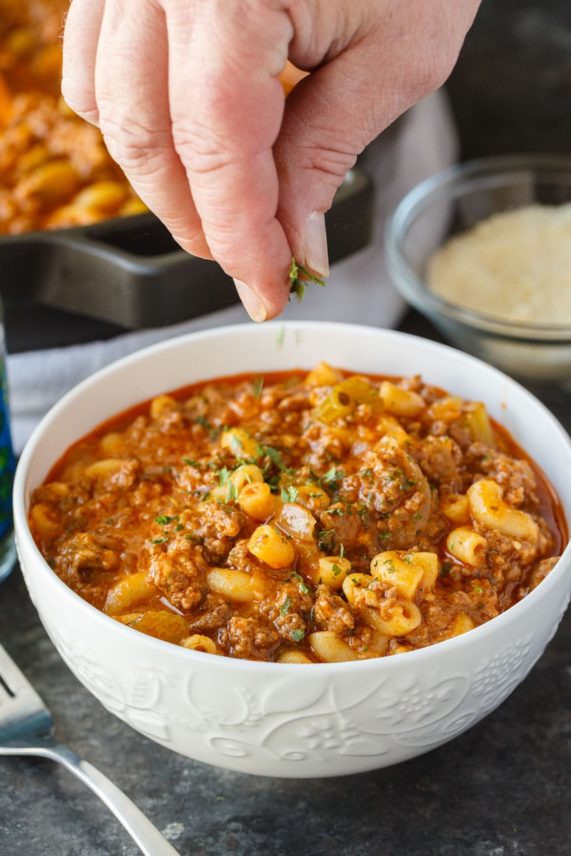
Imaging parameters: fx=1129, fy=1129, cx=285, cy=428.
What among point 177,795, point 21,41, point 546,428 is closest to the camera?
point 177,795

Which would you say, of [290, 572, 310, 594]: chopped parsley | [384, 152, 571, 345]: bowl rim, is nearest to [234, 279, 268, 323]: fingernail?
[290, 572, 310, 594]: chopped parsley

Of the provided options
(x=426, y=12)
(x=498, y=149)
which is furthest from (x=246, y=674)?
(x=498, y=149)

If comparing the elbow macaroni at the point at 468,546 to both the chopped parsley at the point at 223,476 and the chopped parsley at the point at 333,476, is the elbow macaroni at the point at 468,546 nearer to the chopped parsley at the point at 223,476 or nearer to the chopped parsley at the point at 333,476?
the chopped parsley at the point at 333,476

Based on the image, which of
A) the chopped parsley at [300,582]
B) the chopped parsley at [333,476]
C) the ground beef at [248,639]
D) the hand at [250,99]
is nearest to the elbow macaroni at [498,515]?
the chopped parsley at [333,476]

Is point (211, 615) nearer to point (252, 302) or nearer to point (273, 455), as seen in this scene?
point (273, 455)

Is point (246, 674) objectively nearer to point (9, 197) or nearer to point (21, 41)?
point (9, 197)

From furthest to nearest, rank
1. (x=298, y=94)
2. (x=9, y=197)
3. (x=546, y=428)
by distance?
(x=9, y=197), (x=546, y=428), (x=298, y=94)

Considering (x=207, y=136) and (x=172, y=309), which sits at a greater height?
(x=207, y=136)
